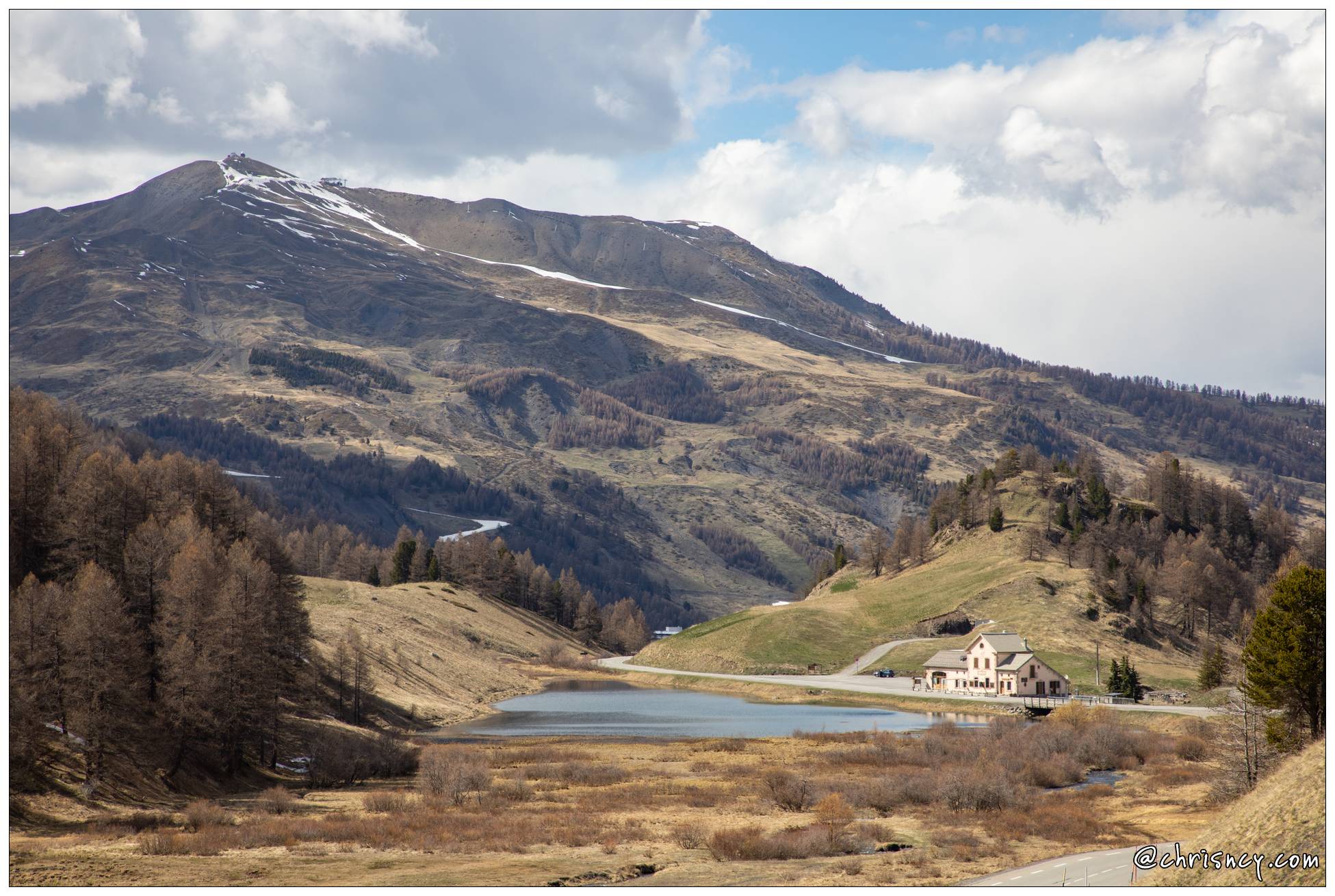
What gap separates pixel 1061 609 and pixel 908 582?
38.3 meters

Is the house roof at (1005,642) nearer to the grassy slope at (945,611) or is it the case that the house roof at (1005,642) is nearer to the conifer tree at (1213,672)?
the grassy slope at (945,611)

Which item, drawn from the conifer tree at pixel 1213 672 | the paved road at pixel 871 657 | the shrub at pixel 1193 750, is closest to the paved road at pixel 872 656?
the paved road at pixel 871 657

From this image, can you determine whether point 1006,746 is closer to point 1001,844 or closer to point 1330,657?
point 1001,844

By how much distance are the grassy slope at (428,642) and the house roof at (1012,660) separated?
61.5 meters

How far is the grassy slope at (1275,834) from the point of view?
30.1 meters

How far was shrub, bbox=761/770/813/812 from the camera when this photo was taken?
5766cm

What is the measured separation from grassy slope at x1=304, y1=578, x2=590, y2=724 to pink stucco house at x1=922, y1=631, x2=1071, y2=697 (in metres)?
56.4

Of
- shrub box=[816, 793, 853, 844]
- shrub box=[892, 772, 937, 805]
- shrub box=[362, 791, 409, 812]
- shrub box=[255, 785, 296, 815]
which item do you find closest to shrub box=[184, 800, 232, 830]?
shrub box=[255, 785, 296, 815]

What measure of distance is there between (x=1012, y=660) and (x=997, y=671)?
2213 millimetres

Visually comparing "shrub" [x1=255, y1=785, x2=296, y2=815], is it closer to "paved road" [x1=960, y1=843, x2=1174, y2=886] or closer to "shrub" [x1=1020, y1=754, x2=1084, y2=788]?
"paved road" [x1=960, y1=843, x2=1174, y2=886]

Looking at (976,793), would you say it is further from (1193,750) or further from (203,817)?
(203,817)

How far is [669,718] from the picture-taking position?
Result: 387 ft

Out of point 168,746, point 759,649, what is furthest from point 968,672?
point 168,746

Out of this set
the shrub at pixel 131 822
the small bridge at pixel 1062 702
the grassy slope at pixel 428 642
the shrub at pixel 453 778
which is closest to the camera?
the shrub at pixel 131 822
